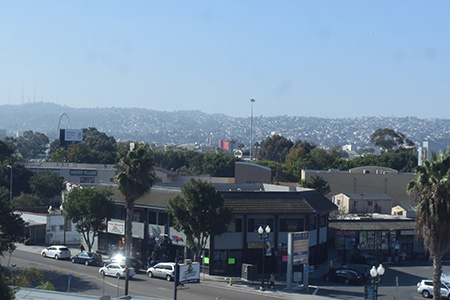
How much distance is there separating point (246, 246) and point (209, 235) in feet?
11.6

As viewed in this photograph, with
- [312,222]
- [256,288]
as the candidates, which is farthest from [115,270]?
[312,222]

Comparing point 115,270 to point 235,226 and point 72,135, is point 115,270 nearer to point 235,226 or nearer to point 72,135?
point 235,226

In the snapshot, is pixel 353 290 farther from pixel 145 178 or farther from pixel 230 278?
pixel 145 178

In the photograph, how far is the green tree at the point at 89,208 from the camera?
56.1 meters

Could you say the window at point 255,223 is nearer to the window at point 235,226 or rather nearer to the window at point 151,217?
the window at point 235,226

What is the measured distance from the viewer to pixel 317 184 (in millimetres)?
95562

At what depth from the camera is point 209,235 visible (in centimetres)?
5028

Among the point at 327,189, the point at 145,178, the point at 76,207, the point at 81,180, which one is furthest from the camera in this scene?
the point at 81,180

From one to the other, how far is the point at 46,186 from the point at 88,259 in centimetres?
4594

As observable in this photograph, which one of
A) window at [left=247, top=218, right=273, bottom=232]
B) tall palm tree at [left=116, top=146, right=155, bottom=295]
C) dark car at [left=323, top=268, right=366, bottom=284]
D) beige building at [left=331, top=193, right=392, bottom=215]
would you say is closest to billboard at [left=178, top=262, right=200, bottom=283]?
tall palm tree at [left=116, top=146, right=155, bottom=295]

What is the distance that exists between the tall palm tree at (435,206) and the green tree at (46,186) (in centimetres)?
7509


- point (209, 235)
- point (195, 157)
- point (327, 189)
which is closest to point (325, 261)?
point (209, 235)

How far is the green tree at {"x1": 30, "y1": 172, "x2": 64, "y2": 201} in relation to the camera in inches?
3839

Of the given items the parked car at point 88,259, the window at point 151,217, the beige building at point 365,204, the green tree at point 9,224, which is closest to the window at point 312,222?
the window at point 151,217
